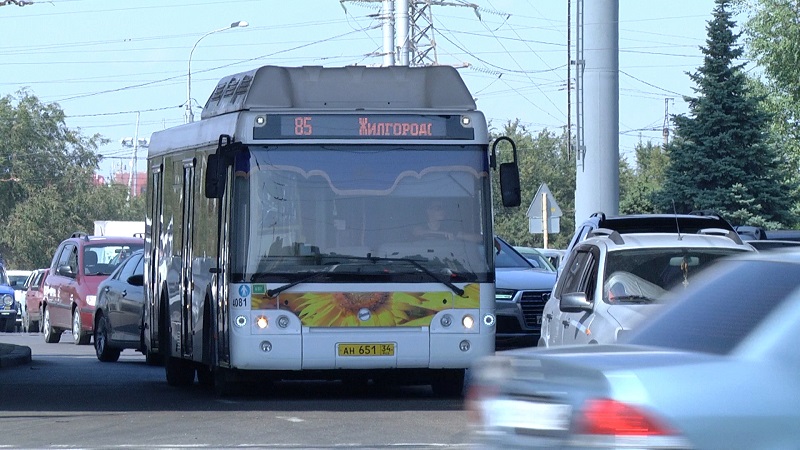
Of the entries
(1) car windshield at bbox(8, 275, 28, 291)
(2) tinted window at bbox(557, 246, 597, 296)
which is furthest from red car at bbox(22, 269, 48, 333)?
(2) tinted window at bbox(557, 246, 597, 296)

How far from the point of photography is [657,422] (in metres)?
5.24

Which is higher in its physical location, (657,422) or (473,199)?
(473,199)

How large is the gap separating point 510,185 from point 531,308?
20.0ft

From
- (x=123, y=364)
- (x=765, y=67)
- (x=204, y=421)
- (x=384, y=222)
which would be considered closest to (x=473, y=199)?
(x=384, y=222)

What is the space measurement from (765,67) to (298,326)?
127 feet

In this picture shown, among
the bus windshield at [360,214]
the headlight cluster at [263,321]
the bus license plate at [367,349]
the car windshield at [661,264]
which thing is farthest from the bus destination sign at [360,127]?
the car windshield at [661,264]

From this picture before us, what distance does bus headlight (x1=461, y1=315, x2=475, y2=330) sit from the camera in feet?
48.8

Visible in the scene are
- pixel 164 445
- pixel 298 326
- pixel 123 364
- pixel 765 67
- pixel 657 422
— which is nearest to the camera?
pixel 657 422

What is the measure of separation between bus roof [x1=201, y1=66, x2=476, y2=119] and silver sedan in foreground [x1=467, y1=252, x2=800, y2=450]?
30.1 ft

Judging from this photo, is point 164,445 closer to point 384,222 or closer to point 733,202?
point 384,222

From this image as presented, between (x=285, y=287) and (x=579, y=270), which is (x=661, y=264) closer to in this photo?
(x=579, y=270)

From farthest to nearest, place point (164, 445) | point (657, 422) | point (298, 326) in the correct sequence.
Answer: point (298, 326) < point (164, 445) < point (657, 422)

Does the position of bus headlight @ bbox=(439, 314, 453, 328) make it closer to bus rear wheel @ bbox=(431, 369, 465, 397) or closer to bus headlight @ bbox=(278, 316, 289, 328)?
bus rear wheel @ bbox=(431, 369, 465, 397)

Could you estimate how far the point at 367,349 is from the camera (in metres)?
14.6
